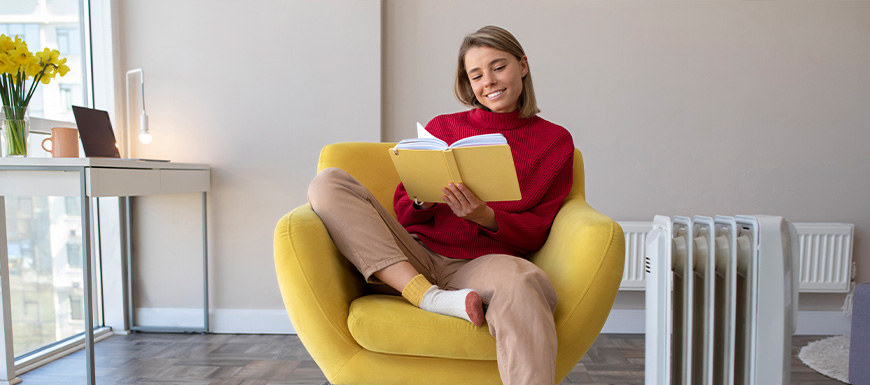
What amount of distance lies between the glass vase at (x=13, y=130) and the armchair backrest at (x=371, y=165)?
97cm

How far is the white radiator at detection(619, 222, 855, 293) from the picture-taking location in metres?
2.39

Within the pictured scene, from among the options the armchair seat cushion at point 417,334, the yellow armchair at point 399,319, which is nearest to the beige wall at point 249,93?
the yellow armchair at point 399,319

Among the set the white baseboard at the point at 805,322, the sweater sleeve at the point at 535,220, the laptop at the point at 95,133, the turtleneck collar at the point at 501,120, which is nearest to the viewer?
the sweater sleeve at the point at 535,220

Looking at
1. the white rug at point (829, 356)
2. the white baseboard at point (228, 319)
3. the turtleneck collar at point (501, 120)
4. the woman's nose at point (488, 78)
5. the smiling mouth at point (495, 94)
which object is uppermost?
the woman's nose at point (488, 78)

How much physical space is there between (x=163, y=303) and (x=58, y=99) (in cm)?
95

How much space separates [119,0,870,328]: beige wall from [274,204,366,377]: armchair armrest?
124 centimetres

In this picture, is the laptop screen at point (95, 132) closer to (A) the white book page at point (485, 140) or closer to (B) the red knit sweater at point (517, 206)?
(B) the red knit sweater at point (517, 206)

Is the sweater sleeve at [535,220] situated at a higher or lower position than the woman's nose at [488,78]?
lower

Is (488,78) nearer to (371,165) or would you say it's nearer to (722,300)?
(371,165)

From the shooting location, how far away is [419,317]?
3.68ft

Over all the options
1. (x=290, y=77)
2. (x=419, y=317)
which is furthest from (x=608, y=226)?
(x=290, y=77)

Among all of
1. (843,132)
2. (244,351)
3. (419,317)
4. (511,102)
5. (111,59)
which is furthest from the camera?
(843,132)

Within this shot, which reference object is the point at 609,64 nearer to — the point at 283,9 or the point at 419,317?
the point at 283,9

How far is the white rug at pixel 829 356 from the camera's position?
77.1 inches
